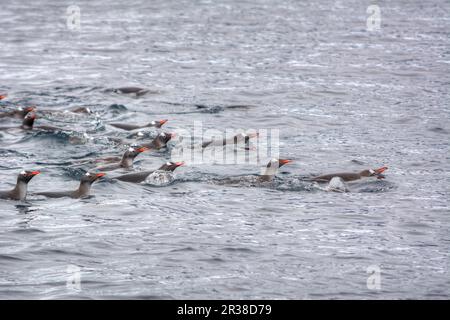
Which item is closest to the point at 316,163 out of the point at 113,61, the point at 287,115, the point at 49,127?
the point at 287,115

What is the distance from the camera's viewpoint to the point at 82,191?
16031 mm

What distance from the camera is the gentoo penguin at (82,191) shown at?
52.1 feet

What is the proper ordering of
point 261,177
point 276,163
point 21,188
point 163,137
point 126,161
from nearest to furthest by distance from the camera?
point 21,188 < point 261,177 < point 276,163 < point 126,161 < point 163,137

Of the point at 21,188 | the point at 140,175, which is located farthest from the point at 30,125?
the point at 21,188

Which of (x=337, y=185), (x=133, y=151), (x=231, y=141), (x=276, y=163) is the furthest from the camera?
(x=231, y=141)

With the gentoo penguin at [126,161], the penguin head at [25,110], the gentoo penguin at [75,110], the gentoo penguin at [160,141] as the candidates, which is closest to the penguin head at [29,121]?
the penguin head at [25,110]

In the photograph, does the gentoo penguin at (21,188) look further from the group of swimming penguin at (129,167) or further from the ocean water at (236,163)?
the ocean water at (236,163)

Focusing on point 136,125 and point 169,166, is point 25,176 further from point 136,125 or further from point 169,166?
point 136,125

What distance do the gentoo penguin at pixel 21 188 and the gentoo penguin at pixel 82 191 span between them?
1.19 feet

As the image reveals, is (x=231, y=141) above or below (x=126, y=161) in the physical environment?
below

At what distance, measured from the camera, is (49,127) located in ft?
67.3

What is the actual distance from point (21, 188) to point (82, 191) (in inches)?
41.0
